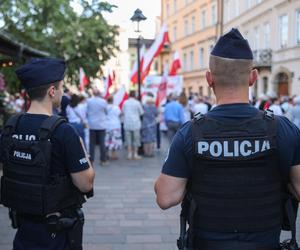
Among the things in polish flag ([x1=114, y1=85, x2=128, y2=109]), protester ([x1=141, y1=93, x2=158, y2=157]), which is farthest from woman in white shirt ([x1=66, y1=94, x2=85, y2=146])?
polish flag ([x1=114, y1=85, x2=128, y2=109])

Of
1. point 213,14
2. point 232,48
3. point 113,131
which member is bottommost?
point 113,131

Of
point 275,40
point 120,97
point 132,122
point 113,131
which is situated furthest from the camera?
point 275,40

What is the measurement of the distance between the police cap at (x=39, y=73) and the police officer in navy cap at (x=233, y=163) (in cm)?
98

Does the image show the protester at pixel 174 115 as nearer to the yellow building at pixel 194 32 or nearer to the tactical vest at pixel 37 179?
the tactical vest at pixel 37 179

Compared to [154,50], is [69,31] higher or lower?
higher

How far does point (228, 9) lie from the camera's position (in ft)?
135

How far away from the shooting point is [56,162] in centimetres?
290

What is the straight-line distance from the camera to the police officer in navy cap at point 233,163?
94.3 inches

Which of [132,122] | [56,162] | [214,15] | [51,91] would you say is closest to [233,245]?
[56,162]

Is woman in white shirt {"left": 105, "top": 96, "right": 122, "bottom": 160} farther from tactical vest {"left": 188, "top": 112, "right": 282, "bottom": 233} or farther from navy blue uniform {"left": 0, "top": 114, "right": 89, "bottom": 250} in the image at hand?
tactical vest {"left": 188, "top": 112, "right": 282, "bottom": 233}

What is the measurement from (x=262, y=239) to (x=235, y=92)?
0.74 meters

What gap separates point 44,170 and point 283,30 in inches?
1168

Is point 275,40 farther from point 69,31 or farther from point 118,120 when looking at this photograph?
point 118,120

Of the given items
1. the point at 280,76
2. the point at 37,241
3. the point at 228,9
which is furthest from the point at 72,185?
the point at 228,9
